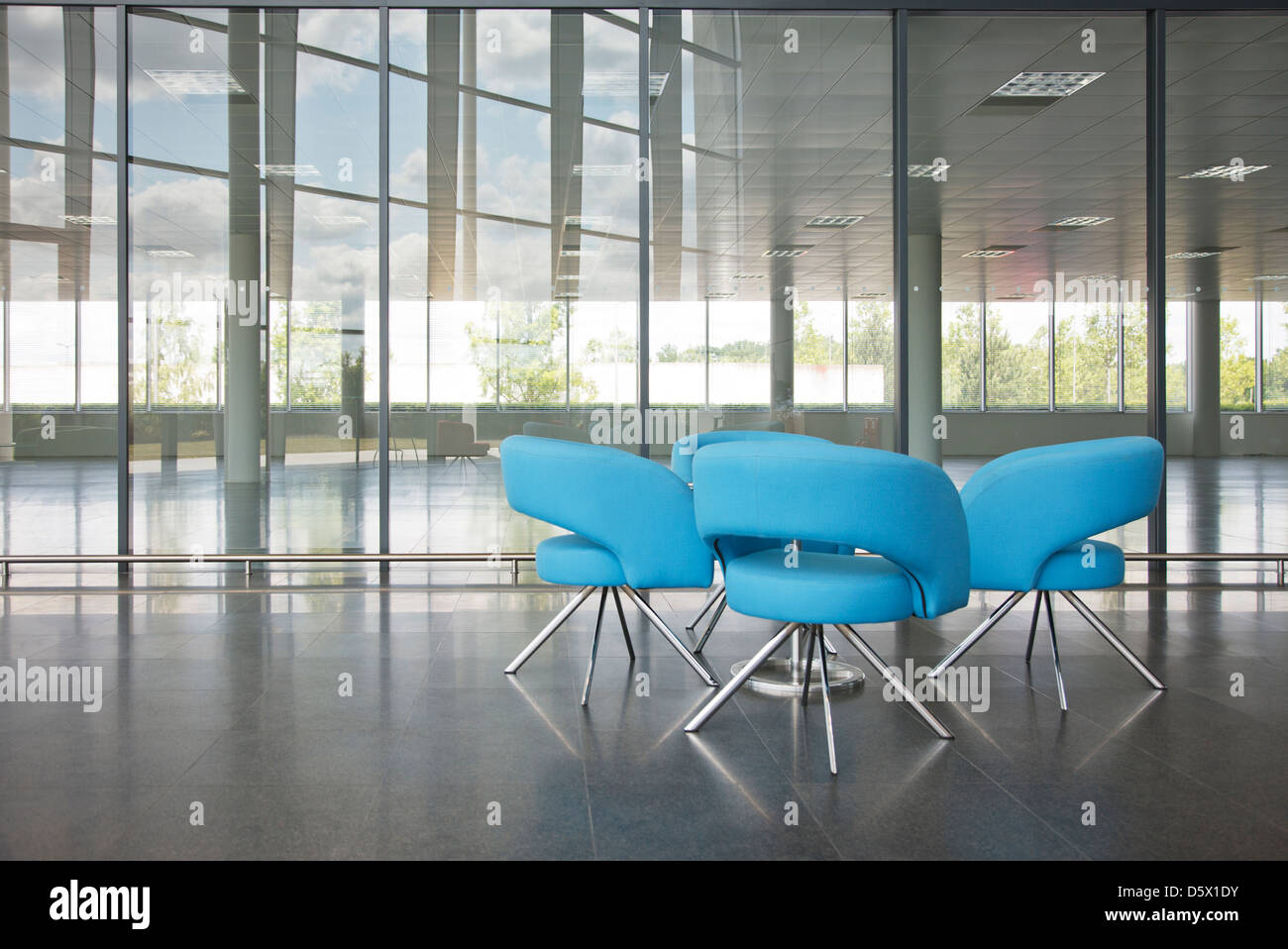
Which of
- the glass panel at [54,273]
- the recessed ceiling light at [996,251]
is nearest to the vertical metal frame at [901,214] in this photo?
the recessed ceiling light at [996,251]

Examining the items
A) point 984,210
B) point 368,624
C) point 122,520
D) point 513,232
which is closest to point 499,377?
point 513,232

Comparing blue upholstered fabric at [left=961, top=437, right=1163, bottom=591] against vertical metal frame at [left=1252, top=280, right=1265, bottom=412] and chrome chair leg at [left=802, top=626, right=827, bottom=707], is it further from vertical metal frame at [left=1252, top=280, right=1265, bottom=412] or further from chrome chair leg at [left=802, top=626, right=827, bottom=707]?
vertical metal frame at [left=1252, top=280, right=1265, bottom=412]

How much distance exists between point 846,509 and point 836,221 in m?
3.88

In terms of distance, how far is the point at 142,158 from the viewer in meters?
6.10

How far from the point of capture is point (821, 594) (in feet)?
9.54

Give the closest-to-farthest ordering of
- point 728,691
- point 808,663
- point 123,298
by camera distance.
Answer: point 728,691 < point 808,663 < point 123,298

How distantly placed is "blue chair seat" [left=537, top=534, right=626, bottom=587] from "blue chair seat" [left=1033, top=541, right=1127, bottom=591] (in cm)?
147

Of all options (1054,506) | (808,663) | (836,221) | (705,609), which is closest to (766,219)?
(836,221)

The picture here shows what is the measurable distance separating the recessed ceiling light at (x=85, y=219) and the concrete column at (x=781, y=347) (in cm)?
399

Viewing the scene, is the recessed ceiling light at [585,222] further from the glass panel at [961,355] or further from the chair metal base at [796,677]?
the chair metal base at [796,677]

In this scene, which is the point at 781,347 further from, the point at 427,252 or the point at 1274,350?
the point at 1274,350

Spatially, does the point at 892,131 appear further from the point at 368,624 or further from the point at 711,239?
the point at 368,624

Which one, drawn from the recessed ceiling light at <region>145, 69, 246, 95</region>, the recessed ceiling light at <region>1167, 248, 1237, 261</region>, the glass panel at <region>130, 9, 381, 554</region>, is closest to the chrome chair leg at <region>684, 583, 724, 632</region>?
the glass panel at <region>130, 9, 381, 554</region>

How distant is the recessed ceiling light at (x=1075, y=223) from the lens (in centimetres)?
683
